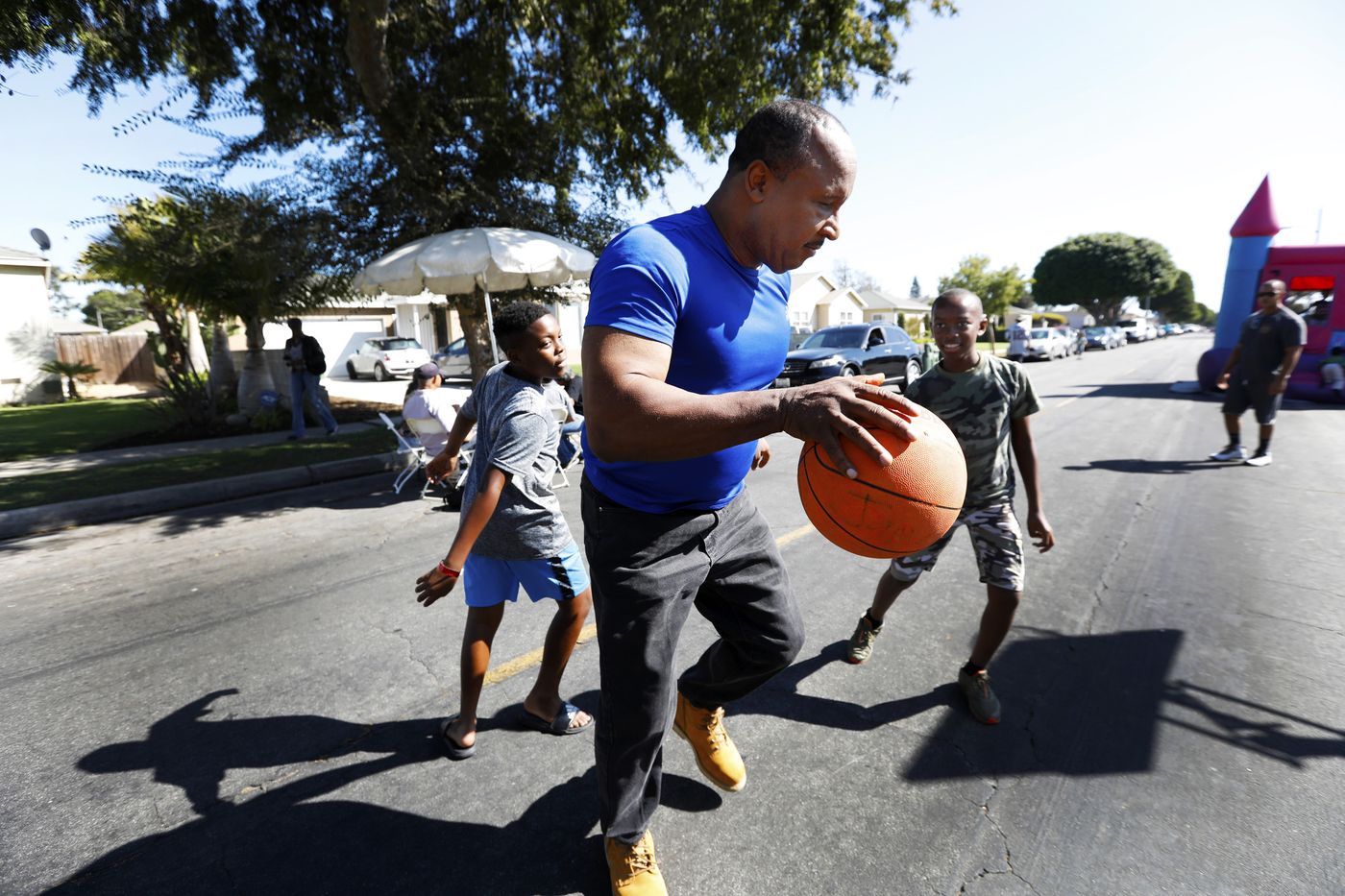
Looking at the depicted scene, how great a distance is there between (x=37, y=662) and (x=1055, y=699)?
5.13 m

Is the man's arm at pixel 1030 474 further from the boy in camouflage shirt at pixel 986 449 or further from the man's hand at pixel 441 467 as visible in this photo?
the man's hand at pixel 441 467

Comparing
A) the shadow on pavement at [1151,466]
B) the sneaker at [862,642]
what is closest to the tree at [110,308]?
the shadow on pavement at [1151,466]

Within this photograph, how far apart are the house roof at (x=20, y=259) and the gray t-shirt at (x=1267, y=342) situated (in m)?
27.4

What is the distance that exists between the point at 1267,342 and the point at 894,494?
824cm

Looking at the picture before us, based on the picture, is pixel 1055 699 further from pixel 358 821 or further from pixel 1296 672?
pixel 358 821

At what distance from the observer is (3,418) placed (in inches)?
576

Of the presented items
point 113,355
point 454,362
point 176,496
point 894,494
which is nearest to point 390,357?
point 454,362

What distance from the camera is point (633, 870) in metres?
1.97

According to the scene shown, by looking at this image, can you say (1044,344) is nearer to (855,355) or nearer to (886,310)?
(855,355)

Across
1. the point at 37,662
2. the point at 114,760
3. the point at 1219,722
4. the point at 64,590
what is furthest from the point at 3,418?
the point at 1219,722

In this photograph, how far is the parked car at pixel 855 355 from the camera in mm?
15531

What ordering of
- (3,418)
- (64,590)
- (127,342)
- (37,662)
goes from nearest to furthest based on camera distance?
1. (37,662)
2. (64,590)
3. (3,418)
4. (127,342)

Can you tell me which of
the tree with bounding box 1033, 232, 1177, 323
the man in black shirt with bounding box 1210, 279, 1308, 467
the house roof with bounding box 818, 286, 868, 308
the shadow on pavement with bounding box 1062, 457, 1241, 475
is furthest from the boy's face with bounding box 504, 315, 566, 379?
the tree with bounding box 1033, 232, 1177, 323

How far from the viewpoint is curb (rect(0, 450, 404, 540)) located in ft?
20.8
